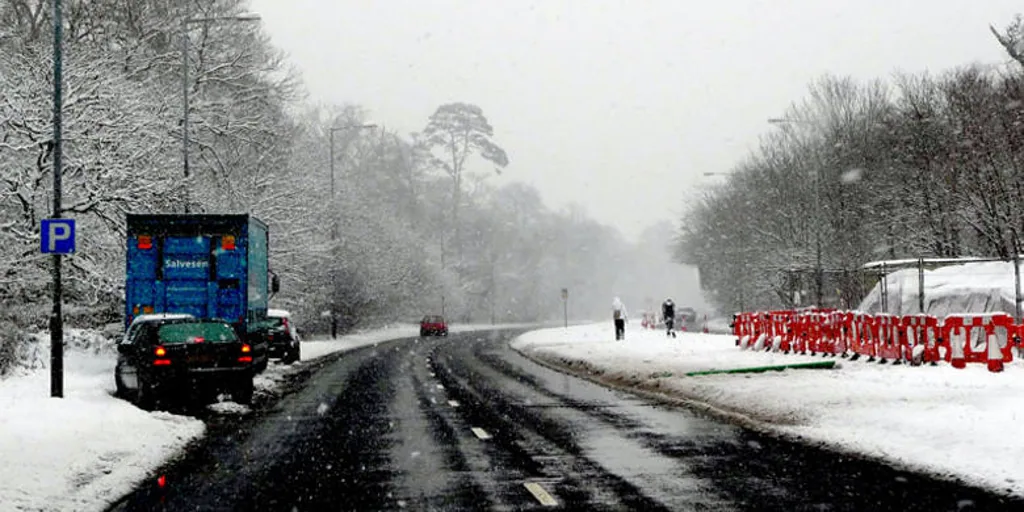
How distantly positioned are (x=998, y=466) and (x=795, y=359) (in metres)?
15.4

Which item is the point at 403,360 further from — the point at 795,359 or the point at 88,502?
the point at 88,502

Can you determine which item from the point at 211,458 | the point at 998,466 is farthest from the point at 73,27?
the point at 998,466

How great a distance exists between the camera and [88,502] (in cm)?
940

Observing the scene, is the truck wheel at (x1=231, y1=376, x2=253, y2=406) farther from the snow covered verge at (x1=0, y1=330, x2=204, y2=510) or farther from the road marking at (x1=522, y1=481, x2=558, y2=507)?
the road marking at (x1=522, y1=481, x2=558, y2=507)

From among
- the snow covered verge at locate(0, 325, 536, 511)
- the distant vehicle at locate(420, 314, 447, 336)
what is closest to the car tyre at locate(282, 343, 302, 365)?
the snow covered verge at locate(0, 325, 536, 511)

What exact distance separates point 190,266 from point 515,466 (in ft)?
46.3

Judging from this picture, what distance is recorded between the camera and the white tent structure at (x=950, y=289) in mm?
24781

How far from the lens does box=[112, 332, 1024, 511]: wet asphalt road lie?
9219mm

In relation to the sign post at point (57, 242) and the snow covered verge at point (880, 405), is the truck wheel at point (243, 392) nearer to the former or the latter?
the sign post at point (57, 242)

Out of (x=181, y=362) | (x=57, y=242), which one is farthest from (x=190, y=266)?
(x=57, y=242)

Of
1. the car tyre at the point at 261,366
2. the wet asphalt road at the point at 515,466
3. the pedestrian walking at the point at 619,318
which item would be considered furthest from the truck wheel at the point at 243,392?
the pedestrian walking at the point at 619,318

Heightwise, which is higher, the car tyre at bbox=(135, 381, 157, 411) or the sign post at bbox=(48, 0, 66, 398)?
the sign post at bbox=(48, 0, 66, 398)

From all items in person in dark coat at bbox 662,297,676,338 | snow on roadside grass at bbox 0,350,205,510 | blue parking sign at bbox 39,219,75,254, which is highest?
blue parking sign at bbox 39,219,75,254

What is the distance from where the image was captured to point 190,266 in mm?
23656
